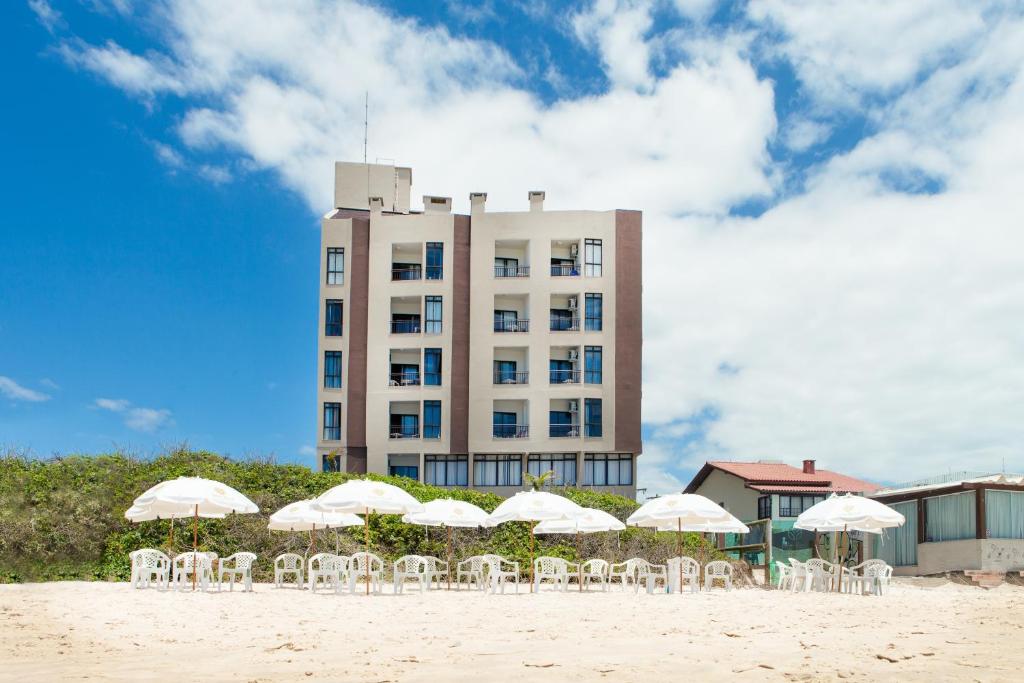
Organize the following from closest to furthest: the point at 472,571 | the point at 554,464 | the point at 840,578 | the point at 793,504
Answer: the point at 840,578, the point at 472,571, the point at 793,504, the point at 554,464

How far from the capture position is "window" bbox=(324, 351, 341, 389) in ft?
167

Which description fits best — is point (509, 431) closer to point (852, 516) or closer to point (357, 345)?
point (357, 345)

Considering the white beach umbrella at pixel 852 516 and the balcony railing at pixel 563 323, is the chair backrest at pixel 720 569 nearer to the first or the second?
the white beach umbrella at pixel 852 516

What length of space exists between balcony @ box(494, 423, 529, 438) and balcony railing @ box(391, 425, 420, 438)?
3.83 m

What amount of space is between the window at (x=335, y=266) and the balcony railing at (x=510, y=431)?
1072 cm

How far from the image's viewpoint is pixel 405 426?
50.4 metres

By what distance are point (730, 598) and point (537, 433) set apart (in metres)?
28.8

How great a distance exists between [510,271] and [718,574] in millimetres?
27135

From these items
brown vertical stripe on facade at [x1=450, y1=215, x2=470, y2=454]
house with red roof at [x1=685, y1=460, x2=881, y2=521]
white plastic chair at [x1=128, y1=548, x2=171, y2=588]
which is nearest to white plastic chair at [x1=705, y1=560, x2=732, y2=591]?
white plastic chair at [x1=128, y1=548, x2=171, y2=588]

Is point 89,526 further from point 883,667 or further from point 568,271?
point 568,271

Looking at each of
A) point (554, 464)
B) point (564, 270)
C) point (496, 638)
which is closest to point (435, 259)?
point (564, 270)

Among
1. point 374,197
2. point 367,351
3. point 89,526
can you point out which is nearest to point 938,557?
point 89,526

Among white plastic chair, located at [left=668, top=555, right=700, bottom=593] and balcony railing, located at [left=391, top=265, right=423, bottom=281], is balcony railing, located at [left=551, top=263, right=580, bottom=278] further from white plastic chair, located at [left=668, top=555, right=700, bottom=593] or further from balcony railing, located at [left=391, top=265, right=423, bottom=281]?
white plastic chair, located at [left=668, top=555, right=700, bottom=593]

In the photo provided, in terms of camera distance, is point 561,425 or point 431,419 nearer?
point 561,425
